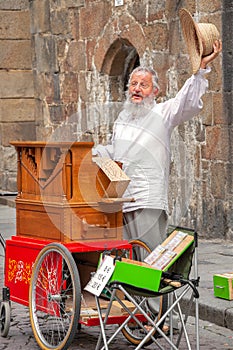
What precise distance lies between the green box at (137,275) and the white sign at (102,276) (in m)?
0.08

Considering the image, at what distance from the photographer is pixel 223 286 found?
7492mm

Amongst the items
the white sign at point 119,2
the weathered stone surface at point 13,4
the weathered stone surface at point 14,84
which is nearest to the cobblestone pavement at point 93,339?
the white sign at point 119,2

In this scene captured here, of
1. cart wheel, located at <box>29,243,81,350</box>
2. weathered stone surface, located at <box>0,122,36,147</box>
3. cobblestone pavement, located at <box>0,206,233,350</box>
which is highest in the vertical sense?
weathered stone surface, located at <box>0,122,36,147</box>

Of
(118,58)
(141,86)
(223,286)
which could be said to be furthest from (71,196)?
(118,58)

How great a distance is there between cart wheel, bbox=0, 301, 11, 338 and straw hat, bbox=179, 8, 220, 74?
6.39 feet

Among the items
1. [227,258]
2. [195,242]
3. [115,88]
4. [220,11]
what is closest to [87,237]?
[195,242]

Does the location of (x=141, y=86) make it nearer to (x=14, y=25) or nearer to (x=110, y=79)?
(x=110, y=79)

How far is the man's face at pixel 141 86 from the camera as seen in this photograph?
269 inches

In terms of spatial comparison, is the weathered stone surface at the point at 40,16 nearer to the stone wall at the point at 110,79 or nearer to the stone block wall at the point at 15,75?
the stone wall at the point at 110,79

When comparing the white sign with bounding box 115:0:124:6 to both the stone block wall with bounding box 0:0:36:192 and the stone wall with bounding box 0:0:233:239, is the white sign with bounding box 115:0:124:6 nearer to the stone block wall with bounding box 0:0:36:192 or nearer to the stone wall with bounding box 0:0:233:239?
the stone wall with bounding box 0:0:233:239

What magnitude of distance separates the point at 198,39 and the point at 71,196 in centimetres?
121

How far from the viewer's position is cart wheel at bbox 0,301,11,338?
680 centimetres

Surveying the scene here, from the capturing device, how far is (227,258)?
9430 mm

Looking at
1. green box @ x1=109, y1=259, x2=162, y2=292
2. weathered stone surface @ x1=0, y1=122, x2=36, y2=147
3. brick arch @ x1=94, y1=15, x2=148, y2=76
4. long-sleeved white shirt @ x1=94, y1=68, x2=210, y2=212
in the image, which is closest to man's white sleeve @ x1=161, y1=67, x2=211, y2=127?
long-sleeved white shirt @ x1=94, y1=68, x2=210, y2=212
